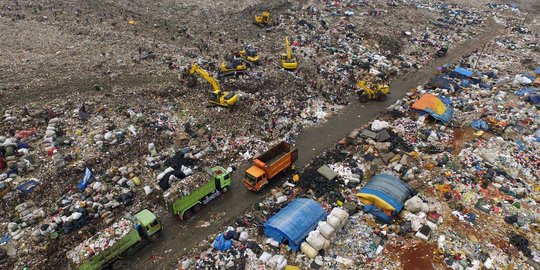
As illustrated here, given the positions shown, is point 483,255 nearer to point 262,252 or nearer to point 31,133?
point 262,252

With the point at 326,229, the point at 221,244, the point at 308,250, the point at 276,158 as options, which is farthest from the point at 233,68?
the point at 308,250

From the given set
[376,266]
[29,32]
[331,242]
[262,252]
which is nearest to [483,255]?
[376,266]

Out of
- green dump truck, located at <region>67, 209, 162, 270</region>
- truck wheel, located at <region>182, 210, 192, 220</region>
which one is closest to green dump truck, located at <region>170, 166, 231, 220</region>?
truck wheel, located at <region>182, 210, 192, 220</region>

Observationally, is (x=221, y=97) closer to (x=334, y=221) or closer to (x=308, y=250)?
(x=334, y=221)

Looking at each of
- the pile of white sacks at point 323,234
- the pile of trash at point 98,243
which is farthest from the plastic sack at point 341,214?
the pile of trash at point 98,243

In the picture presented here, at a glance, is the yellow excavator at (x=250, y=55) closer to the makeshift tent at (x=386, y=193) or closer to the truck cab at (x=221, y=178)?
the truck cab at (x=221, y=178)

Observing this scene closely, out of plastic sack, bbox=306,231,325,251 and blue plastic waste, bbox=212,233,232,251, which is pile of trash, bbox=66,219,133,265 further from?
plastic sack, bbox=306,231,325,251
